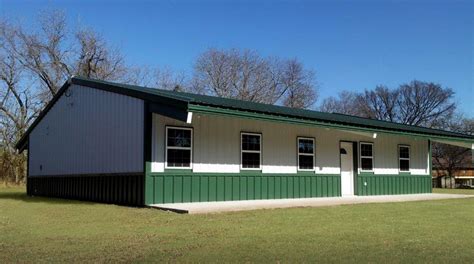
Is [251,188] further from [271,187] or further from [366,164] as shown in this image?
[366,164]

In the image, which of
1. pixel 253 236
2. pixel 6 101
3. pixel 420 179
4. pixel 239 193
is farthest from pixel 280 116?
pixel 6 101

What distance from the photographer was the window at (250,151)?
1692 cm

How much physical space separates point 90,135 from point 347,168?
9.81m

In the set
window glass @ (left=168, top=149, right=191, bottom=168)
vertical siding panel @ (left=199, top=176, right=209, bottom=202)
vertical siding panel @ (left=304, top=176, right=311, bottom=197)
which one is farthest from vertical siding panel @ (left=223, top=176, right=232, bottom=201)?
vertical siding panel @ (left=304, top=176, right=311, bottom=197)

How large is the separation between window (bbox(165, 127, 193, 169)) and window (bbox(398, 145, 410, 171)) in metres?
10.9

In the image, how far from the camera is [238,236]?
8.63 meters

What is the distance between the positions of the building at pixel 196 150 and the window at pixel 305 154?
4 centimetres

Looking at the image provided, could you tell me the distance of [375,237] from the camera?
851 centimetres

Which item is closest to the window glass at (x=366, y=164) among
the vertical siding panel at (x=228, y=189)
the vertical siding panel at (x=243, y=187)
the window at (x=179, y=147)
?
the vertical siding panel at (x=243, y=187)

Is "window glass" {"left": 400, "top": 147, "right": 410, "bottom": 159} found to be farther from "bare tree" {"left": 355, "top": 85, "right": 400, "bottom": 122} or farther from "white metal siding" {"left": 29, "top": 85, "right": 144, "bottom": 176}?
"bare tree" {"left": 355, "top": 85, "right": 400, "bottom": 122}

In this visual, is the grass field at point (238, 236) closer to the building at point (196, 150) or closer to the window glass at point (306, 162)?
the building at point (196, 150)

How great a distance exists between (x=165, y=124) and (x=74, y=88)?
18.9 ft

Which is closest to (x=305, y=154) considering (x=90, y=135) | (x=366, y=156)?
(x=366, y=156)

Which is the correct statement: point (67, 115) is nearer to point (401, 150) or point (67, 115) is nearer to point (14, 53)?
point (401, 150)
